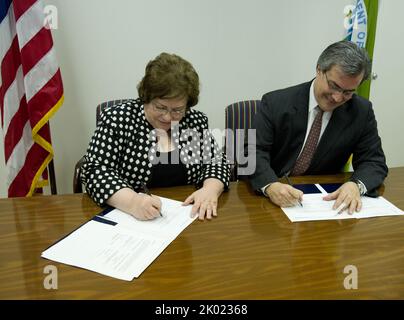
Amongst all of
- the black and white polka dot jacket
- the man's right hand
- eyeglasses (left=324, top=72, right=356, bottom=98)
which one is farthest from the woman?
eyeglasses (left=324, top=72, right=356, bottom=98)

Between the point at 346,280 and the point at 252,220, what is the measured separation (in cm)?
37

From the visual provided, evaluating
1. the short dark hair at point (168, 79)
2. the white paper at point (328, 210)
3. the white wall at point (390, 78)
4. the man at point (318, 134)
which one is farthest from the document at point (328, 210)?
the white wall at point (390, 78)

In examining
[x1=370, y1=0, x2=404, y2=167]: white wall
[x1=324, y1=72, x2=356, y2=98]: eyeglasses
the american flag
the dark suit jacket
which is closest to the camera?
[x1=324, y1=72, x2=356, y2=98]: eyeglasses

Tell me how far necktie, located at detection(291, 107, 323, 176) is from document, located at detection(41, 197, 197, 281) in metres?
0.68

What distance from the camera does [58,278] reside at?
883mm

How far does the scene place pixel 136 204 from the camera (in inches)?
46.6

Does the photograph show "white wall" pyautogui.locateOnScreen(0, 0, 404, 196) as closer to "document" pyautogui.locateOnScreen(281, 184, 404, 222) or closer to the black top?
the black top

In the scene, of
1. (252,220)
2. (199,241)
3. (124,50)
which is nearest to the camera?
(199,241)

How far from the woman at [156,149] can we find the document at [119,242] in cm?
5

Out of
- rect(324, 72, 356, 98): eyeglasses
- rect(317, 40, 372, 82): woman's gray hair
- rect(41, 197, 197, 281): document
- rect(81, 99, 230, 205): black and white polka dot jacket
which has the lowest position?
rect(41, 197, 197, 281): document

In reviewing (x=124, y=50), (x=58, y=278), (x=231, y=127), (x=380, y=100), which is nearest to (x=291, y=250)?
(x=58, y=278)

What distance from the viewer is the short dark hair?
4.26 feet
